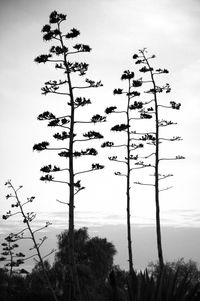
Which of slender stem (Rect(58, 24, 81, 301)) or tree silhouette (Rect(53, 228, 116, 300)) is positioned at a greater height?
slender stem (Rect(58, 24, 81, 301))

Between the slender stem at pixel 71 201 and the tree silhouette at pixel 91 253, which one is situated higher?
the slender stem at pixel 71 201

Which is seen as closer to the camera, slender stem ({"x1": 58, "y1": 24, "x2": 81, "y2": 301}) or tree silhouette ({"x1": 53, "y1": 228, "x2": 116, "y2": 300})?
slender stem ({"x1": 58, "y1": 24, "x2": 81, "y2": 301})

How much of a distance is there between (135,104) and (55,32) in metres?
8.71

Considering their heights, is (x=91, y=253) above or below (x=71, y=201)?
below

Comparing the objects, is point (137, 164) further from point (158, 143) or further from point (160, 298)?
point (160, 298)

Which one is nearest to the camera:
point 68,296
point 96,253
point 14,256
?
point 68,296

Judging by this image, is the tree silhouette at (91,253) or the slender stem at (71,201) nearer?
the slender stem at (71,201)

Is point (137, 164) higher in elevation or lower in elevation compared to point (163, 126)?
lower

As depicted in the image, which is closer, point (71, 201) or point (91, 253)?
point (71, 201)

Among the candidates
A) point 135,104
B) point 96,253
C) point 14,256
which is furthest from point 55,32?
point 96,253

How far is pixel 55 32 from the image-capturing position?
2309cm

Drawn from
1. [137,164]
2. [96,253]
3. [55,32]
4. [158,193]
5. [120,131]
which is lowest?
[96,253]

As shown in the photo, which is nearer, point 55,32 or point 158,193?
point 55,32

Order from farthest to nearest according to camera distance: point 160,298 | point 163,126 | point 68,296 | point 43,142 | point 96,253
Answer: point 96,253
point 163,126
point 43,142
point 68,296
point 160,298
